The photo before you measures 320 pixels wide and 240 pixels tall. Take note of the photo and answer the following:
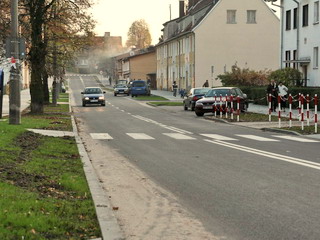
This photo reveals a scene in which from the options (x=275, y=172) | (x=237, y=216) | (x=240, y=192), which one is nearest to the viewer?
(x=237, y=216)

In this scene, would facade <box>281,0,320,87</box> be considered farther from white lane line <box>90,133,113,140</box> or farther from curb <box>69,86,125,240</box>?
curb <box>69,86,125,240</box>

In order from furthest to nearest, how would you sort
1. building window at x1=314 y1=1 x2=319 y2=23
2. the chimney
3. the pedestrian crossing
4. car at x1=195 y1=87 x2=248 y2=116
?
the chimney → building window at x1=314 y1=1 x2=319 y2=23 → car at x1=195 y1=87 x2=248 y2=116 → the pedestrian crossing

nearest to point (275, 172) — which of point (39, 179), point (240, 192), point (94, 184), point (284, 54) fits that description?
point (240, 192)

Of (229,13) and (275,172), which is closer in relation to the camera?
(275,172)

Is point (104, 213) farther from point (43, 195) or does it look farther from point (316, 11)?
point (316, 11)

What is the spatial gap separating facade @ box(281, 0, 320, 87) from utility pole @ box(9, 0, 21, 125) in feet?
88.2

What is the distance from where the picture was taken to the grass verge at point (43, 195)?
6336 millimetres

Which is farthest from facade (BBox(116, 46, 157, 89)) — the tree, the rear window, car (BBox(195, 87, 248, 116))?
car (BBox(195, 87, 248, 116))

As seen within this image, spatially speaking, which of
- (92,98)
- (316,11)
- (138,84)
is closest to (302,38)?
(316,11)

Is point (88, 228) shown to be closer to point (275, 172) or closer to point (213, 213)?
point (213, 213)

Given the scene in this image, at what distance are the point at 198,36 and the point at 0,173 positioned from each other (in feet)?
203

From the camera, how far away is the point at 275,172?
11305 mm

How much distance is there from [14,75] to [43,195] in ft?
43.2

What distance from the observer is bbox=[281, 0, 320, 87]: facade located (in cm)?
4400
